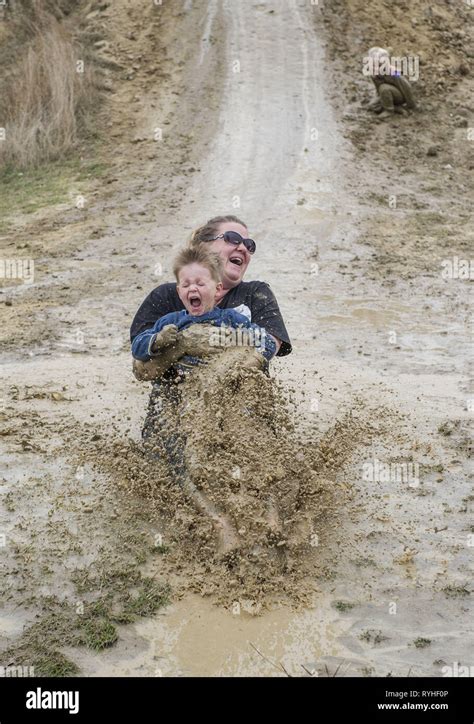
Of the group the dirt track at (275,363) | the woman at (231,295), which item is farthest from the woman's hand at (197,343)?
the dirt track at (275,363)

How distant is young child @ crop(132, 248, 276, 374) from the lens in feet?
16.1

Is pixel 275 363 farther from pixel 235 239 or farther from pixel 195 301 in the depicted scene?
pixel 195 301

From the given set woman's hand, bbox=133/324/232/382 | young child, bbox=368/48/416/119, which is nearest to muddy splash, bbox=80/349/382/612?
woman's hand, bbox=133/324/232/382

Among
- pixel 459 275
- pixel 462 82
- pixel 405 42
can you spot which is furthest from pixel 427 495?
pixel 405 42

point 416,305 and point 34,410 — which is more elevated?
point 416,305

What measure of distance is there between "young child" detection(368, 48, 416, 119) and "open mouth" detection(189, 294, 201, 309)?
11243mm

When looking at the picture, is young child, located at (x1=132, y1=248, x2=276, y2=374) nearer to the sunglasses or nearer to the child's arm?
the child's arm

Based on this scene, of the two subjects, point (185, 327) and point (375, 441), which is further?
point (375, 441)

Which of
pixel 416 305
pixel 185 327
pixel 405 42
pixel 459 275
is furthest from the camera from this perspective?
pixel 405 42

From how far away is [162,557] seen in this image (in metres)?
4.45

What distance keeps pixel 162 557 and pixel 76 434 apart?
5.53 feet

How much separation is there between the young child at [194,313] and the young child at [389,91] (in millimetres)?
11135

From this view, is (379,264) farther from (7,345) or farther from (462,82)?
(462,82)

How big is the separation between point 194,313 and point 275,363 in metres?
2.51
